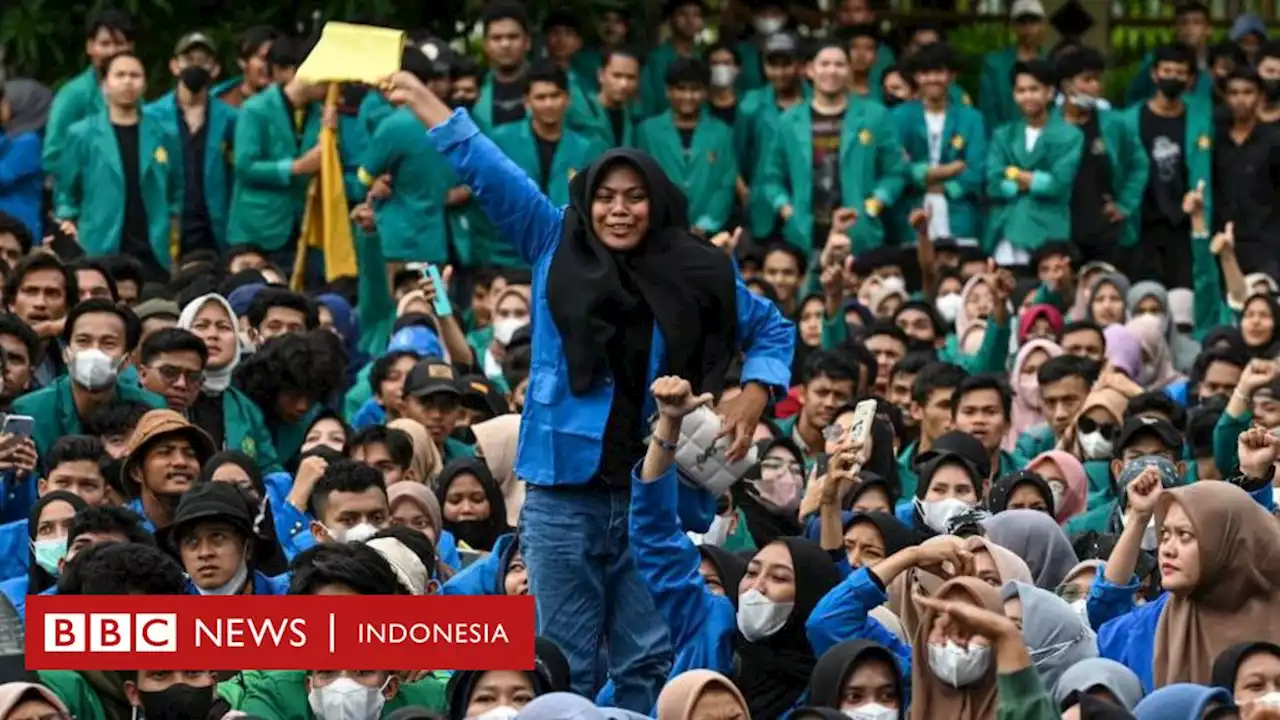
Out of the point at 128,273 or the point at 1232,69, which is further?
the point at 1232,69

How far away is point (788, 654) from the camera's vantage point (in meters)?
11.4

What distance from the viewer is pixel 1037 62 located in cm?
2059

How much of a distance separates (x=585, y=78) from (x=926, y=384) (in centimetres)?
539

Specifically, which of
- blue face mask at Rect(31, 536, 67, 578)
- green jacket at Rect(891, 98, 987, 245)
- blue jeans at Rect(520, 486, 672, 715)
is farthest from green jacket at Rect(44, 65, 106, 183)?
blue jeans at Rect(520, 486, 672, 715)

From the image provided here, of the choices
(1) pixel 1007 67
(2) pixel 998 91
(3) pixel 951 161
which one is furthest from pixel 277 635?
(1) pixel 1007 67

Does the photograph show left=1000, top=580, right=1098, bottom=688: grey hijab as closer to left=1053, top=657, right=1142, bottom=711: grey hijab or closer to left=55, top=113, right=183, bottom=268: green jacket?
left=1053, top=657, right=1142, bottom=711: grey hijab

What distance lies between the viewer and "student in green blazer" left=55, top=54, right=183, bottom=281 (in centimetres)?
1881

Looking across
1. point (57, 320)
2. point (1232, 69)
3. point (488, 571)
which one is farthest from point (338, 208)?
point (488, 571)

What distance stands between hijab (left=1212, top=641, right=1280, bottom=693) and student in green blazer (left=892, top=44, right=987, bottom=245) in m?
10.1

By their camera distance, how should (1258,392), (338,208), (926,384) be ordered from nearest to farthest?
1. (1258,392)
2. (926,384)
3. (338,208)

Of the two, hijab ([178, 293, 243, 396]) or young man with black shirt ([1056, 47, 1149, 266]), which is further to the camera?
young man with black shirt ([1056, 47, 1149, 266])

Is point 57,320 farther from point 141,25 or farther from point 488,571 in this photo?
point 141,25

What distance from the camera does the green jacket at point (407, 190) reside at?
18.8 metres

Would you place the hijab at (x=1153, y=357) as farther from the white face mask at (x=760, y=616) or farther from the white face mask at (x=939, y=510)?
the white face mask at (x=760, y=616)
